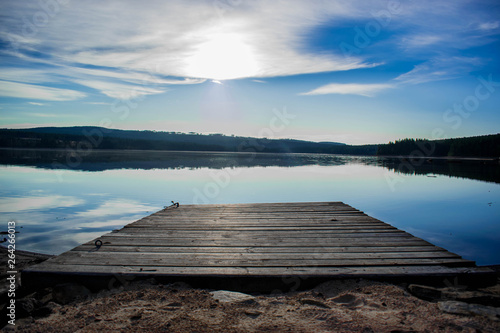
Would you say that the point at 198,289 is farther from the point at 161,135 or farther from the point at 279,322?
the point at 161,135

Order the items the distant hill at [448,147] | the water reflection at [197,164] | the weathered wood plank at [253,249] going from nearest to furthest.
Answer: the weathered wood plank at [253,249]
the water reflection at [197,164]
the distant hill at [448,147]

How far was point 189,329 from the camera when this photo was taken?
2.75 m

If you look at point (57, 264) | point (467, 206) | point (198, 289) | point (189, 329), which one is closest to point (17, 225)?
point (57, 264)

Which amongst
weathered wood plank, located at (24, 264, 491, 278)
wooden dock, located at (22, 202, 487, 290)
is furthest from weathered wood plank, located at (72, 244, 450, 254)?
weathered wood plank, located at (24, 264, 491, 278)

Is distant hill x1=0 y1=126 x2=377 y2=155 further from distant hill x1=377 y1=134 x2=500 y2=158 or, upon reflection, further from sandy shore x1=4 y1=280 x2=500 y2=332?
sandy shore x1=4 y1=280 x2=500 y2=332

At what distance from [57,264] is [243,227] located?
121 inches

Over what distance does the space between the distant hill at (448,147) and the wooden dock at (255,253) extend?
79.4 meters

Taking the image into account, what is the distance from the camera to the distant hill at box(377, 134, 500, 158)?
69562 mm

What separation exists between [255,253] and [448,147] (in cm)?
9461

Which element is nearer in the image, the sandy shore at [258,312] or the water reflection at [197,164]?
the sandy shore at [258,312]

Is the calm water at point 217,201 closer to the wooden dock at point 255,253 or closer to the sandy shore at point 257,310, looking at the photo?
the wooden dock at point 255,253

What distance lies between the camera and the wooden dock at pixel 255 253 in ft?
12.1

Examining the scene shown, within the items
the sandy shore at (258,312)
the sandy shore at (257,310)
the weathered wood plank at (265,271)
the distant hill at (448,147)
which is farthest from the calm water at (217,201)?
the distant hill at (448,147)

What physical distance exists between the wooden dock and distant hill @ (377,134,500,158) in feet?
260
